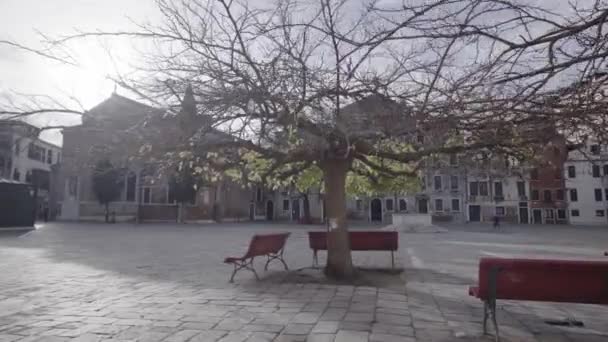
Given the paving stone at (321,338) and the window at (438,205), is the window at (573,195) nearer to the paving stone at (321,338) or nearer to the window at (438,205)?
the window at (438,205)

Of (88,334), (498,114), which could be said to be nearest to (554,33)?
(498,114)

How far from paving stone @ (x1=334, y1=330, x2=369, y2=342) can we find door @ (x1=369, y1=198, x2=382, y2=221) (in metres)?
54.1

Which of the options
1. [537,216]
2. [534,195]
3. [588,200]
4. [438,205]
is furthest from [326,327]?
[588,200]

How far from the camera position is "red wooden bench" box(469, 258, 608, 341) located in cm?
485

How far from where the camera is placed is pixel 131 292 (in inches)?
284

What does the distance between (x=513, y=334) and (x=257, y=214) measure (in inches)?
2283

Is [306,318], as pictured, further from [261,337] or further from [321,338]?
[261,337]

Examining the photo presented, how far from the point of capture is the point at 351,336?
15.0ft

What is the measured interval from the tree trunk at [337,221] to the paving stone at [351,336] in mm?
3611

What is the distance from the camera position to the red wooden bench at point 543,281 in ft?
15.9

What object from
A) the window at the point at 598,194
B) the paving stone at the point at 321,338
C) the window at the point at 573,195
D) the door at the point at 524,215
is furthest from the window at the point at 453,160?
the window at the point at 598,194

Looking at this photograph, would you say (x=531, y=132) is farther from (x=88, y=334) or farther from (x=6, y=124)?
(x=6, y=124)

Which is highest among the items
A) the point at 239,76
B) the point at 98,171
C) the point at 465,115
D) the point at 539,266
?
the point at 239,76

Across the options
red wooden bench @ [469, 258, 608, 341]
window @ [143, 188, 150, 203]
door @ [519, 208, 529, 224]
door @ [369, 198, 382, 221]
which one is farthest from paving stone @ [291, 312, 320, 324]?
→ door @ [519, 208, 529, 224]
